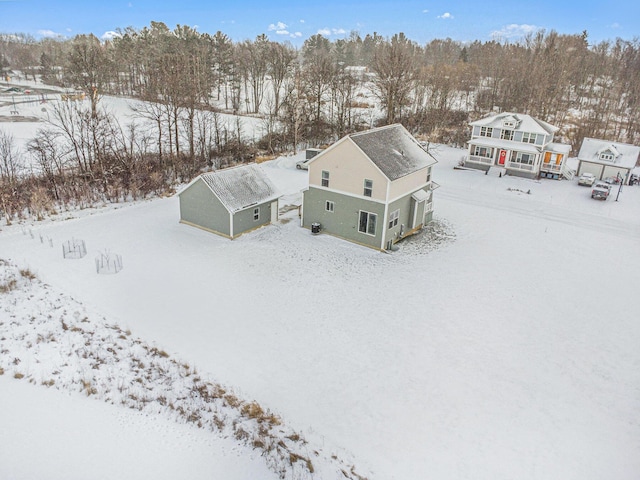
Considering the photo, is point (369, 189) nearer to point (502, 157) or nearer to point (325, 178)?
point (325, 178)

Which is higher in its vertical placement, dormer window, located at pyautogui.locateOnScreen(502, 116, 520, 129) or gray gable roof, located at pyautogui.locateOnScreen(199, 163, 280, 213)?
dormer window, located at pyautogui.locateOnScreen(502, 116, 520, 129)

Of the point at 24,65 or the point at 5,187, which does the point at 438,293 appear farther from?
the point at 24,65

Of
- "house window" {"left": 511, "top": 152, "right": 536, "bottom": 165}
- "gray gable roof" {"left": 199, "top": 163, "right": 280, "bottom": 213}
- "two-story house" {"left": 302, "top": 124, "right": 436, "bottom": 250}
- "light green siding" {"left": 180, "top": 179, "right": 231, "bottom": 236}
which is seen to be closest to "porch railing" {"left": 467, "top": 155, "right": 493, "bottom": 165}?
"house window" {"left": 511, "top": 152, "right": 536, "bottom": 165}

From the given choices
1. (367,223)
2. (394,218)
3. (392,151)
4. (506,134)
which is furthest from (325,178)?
(506,134)

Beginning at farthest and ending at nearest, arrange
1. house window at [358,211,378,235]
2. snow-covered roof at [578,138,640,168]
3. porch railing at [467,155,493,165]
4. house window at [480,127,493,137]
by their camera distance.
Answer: house window at [480,127,493,137] → porch railing at [467,155,493,165] → snow-covered roof at [578,138,640,168] → house window at [358,211,378,235]

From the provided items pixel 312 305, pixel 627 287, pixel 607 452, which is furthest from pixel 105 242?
pixel 627 287

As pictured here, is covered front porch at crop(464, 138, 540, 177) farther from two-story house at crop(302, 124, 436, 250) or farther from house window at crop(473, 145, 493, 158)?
two-story house at crop(302, 124, 436, 250)
